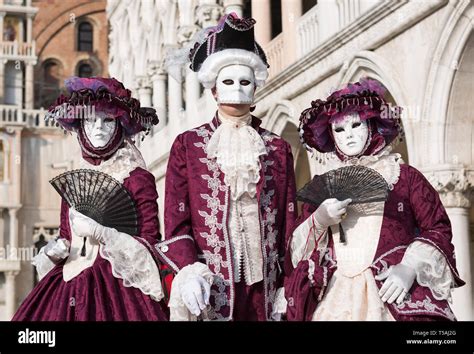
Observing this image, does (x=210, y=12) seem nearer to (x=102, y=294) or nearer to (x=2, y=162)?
(x=102, y=294)

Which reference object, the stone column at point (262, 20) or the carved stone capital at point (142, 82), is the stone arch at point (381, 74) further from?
the carved stone capital at point (142, 82)

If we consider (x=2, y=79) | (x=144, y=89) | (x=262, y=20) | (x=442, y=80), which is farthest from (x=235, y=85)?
(x=2, y=79)

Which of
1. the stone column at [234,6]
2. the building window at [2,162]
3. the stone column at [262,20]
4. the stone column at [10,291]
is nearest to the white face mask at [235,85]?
the stone column at [262,20]

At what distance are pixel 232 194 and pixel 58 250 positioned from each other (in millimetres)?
803

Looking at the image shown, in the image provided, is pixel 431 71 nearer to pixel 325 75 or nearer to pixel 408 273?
pixel 325 75

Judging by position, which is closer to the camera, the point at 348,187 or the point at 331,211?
the point at 331,211

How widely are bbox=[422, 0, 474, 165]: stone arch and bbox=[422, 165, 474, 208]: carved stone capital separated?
12cm

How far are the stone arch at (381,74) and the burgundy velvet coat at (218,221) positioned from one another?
14.1 ft

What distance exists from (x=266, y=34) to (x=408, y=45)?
4156 mm

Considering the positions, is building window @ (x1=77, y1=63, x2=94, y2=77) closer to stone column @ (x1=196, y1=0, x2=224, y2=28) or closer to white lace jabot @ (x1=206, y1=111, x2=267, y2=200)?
stone column @ (x1=196, y1=0, x2=224, y2=28)

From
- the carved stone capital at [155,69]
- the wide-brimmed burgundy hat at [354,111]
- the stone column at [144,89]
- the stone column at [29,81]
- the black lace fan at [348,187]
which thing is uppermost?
the stone column at [29,81]

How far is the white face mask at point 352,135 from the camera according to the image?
3924mm

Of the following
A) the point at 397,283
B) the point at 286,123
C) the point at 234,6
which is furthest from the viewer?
the point at 234,6

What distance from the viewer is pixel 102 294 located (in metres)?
4.01
